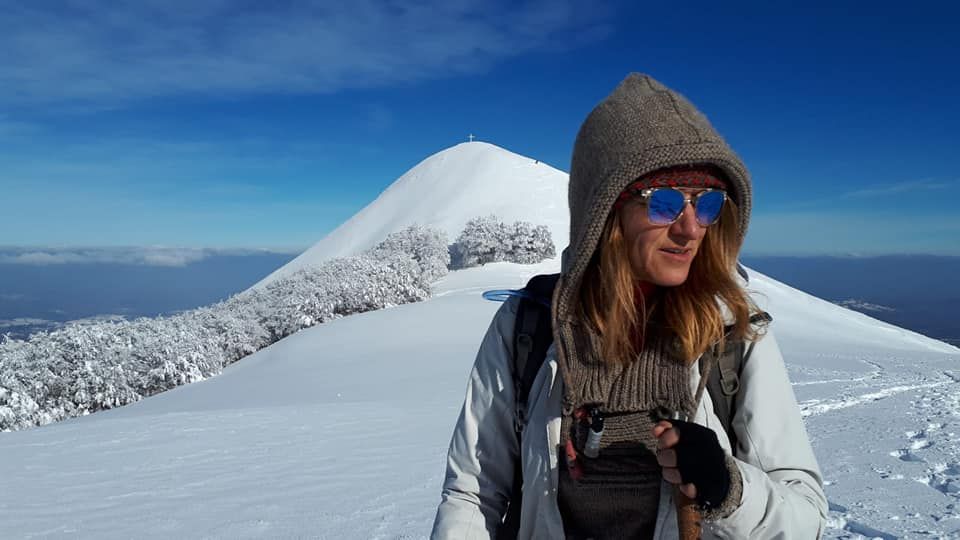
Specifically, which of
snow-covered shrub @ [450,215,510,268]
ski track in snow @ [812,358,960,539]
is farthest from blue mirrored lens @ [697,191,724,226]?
snow-covered shrub @ [450,215,510,268]

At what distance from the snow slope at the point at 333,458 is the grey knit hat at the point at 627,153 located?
83 cm

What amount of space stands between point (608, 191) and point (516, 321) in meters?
0.43

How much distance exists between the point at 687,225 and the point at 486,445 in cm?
79

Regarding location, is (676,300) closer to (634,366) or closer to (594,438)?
(634,366)

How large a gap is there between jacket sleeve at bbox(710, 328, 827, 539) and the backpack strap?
17mm

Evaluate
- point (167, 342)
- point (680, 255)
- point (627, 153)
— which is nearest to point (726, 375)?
point (680, 255)

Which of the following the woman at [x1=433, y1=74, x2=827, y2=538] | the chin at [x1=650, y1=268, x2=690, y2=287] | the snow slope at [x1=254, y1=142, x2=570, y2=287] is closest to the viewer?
the woman at [x1=433, y1=74, x2=827, y2=538]

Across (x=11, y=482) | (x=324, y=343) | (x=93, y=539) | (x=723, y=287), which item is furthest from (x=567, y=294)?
(x=324, y=343)

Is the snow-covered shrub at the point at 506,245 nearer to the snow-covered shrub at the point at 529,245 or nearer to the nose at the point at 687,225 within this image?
the snow-covered shrub at the point at 529,245

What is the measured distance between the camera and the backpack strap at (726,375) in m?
1.54

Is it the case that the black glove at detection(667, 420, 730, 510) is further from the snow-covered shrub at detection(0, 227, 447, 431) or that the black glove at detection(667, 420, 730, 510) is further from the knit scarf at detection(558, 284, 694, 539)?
the snow-covered shrub at detection(0, 227, 447, 431)

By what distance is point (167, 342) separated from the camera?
17.9m

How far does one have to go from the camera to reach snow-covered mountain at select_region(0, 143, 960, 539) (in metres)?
5.10

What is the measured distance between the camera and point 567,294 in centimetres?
165
